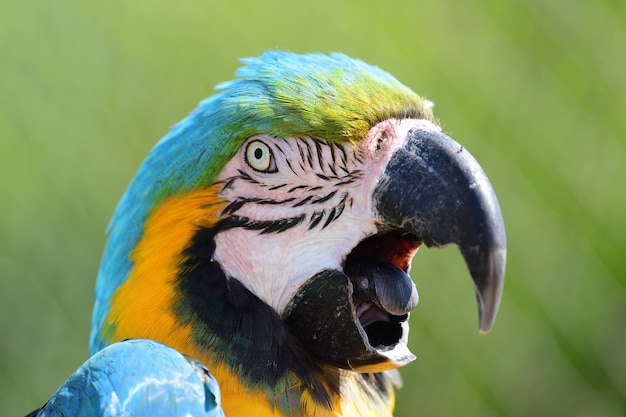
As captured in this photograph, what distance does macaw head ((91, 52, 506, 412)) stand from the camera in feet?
Result: 3.90

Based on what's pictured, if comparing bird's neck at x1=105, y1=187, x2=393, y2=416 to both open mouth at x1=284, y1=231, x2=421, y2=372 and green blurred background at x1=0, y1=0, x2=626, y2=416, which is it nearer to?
open mouth at x1=284, y1=231, x2=421, y2=372

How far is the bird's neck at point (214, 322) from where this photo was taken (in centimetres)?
119

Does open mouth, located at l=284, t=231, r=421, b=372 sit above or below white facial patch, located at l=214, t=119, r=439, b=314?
below

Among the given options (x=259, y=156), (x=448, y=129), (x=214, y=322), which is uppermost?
(x=259, y=156)

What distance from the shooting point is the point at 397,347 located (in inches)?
47.9

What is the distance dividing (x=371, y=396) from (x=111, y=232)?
488 millimetres

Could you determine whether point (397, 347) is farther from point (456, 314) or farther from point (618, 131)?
point (618, 131)

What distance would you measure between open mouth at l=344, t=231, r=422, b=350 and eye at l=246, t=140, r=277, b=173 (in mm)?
174

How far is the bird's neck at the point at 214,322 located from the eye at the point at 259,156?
2.7 inches

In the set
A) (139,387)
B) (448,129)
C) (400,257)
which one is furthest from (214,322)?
(448,129)

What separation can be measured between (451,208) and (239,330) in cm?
34

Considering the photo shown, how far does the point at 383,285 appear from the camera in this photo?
119 cm

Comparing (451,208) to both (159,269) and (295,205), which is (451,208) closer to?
(295,205)

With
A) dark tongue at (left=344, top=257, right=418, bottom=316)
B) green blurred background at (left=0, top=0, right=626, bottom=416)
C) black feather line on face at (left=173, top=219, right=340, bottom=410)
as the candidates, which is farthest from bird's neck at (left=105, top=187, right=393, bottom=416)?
green blurred background at (left=0, top=0, right=626, bottom=416)
